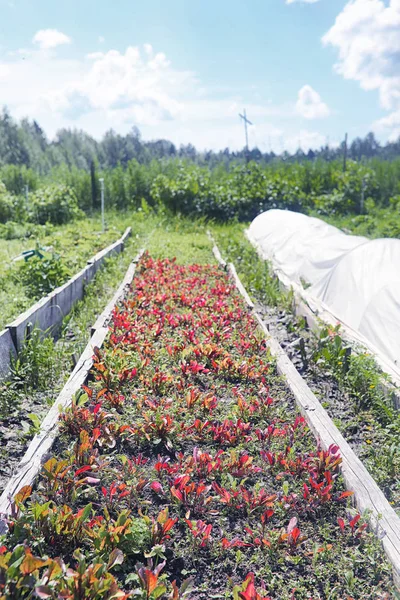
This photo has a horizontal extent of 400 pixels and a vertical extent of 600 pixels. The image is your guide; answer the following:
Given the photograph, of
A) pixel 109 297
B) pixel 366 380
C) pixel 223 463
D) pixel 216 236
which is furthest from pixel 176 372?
pixel 216 236

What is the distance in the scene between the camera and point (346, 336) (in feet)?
15.0

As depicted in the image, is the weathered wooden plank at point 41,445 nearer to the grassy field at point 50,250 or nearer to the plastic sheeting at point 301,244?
the grassy field at point 50,250

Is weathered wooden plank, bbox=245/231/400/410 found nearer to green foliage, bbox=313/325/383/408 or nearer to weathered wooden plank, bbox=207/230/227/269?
green foliage, bbox=313/325/383/408

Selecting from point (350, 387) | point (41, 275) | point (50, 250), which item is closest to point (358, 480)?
point (350, 387)

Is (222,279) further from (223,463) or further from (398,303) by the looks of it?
(223,463)

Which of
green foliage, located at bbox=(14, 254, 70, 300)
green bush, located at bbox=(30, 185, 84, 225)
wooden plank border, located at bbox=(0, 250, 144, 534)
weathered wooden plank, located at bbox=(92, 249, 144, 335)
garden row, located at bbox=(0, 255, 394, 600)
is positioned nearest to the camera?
garden row, located at bbox=(0, 255, 394, 600)

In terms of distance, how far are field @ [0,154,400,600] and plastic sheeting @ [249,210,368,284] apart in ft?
4.07

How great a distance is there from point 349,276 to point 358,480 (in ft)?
11.8

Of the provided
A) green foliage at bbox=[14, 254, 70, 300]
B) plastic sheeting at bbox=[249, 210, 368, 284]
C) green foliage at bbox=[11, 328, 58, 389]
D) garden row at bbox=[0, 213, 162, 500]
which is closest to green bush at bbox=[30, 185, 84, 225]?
plastic sheeting at bbox=[249, 210, 368, 284]

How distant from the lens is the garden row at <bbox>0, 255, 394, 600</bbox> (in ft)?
6.43

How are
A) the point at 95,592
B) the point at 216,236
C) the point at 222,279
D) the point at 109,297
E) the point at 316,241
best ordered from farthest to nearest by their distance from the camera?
the point at 216,236 → the point at 316,241 → the point at 222,279 → the point at 109,297 → the point at 95,592

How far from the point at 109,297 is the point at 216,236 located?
20.3ft

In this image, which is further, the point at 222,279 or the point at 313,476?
the point at 222,279

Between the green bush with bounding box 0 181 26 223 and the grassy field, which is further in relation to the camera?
the green bush with bounding box 0 181 26 223
